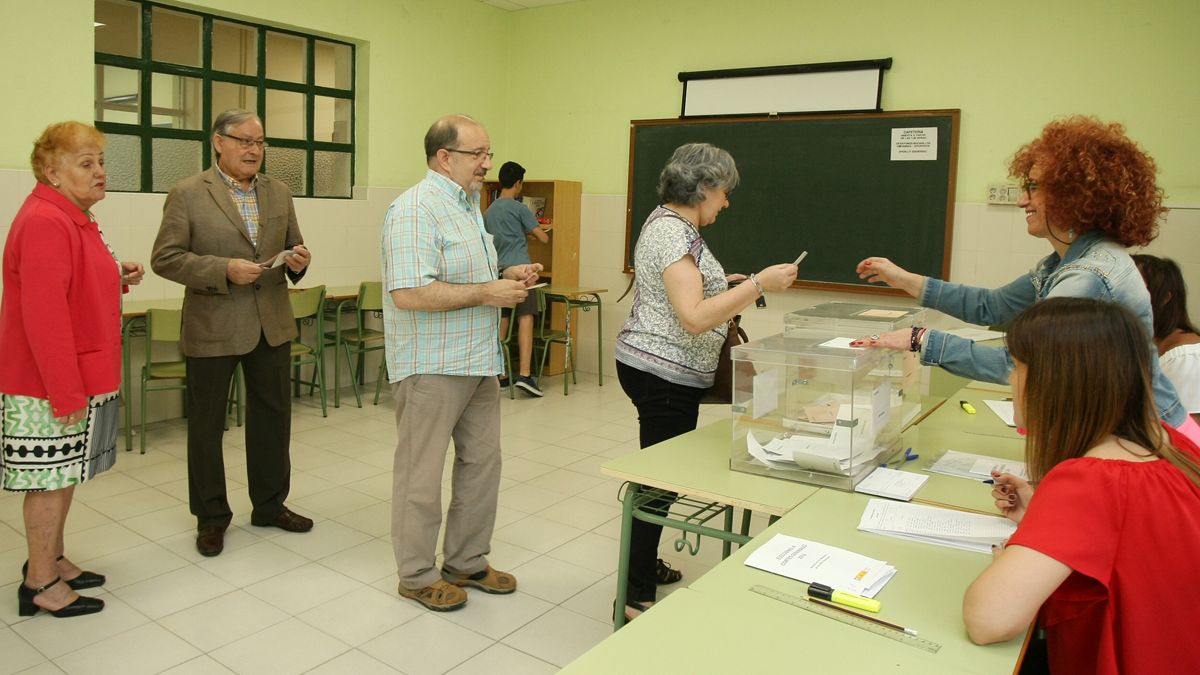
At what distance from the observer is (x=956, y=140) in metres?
5.76

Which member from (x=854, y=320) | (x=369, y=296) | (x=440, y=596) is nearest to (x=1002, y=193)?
(x=854, y=320)

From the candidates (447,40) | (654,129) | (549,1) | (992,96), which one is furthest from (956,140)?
(447,40)

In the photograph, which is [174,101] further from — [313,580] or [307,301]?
[313,580]

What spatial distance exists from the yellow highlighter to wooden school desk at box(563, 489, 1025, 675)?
0.08ft

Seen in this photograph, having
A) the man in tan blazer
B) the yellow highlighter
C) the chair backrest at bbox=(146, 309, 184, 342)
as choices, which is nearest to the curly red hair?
the yellow highlighter

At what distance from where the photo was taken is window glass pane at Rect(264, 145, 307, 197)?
626 centimetres

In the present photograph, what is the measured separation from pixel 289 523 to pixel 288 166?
342 centimetres

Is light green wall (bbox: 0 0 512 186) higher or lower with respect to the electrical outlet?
higher

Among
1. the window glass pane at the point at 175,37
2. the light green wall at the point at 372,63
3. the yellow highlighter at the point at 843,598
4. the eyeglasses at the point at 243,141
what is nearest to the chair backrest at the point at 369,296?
the light green wall at the point at 372,63

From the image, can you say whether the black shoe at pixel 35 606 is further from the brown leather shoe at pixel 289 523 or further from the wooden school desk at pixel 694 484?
the wooden school desk at pixel 694 484

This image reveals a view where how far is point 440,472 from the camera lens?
2959mm

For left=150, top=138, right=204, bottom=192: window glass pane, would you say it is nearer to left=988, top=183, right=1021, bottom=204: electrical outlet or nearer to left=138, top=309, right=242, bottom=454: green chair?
left=138, top=309, right=242, bottom=454: green chair

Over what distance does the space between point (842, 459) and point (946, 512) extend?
0.28 meters

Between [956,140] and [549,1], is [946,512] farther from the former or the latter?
[549,1]
